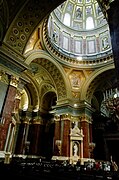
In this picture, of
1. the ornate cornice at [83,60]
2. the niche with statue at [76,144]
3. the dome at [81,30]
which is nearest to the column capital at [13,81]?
the ornate cornice at [83,60]

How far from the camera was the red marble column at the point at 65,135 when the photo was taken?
12430 millimetres

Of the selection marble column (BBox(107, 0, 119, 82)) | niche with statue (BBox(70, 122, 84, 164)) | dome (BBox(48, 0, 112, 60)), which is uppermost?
dome (BBox(48, 0, 112, 60))

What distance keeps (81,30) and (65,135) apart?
11.8 metres

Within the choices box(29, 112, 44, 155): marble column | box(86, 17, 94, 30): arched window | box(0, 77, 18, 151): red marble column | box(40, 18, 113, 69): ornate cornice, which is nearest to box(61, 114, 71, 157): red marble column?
box(29, 112, 44, 155): marble column

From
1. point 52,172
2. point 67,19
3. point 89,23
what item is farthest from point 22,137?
point 89,23

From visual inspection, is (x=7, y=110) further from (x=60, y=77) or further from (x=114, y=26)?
(x=60, y=77)

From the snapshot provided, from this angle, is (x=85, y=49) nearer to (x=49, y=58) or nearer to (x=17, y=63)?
(x=49, y=58)

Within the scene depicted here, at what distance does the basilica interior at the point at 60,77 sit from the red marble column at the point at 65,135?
77mm

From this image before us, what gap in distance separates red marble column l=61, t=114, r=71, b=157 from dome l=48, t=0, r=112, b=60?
20.8 feet

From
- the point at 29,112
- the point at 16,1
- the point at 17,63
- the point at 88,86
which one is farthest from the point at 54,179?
the point at 29,112

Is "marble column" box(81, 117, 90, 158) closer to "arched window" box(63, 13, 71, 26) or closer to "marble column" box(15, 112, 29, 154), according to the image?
"marble column" box(15, 112, 29, 154)

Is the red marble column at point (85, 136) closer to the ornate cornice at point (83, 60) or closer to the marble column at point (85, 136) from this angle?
the marble column at point (85, 136)

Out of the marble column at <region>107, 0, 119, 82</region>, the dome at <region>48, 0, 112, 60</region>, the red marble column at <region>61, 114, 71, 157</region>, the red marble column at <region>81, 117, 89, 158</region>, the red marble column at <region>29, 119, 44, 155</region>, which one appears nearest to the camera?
the marble column at <region>107, 0, 119, 82</region>

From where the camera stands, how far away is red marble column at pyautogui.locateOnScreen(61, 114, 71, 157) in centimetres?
1243
